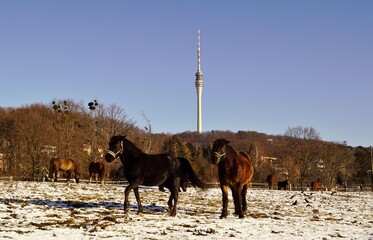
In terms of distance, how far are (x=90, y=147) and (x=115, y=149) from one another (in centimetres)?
5164

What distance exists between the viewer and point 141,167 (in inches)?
510

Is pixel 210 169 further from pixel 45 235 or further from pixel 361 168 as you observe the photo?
pixel 45 235

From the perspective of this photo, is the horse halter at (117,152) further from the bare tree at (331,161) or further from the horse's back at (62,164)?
the bare tree at (331,161)

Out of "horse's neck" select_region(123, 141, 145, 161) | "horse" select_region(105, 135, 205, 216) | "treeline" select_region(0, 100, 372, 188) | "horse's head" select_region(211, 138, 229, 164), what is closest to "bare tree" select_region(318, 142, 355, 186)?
"treeline" select_region(0, 100, 372, 188)

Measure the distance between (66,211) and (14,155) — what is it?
142 ft

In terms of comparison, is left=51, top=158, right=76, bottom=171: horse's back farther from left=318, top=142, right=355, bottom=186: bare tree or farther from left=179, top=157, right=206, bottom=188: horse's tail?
left=318, top=142, right=355, bottom=186: bare tree

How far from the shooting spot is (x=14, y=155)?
5194cm

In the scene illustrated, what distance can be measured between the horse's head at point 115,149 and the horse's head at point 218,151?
2.82 meters

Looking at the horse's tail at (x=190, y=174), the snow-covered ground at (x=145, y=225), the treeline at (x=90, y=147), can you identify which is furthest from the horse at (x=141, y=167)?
the treeline at (x=90, y=147)

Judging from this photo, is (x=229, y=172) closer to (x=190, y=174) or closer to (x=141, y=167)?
(x=190, y=174)

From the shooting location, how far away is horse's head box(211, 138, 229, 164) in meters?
12.8

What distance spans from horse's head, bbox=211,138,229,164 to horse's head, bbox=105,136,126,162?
9.24 ft

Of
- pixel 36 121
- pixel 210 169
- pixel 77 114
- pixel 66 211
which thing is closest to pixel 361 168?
pixel 210 169

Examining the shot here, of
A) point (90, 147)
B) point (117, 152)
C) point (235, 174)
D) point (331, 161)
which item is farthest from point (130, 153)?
point (331, 161)
